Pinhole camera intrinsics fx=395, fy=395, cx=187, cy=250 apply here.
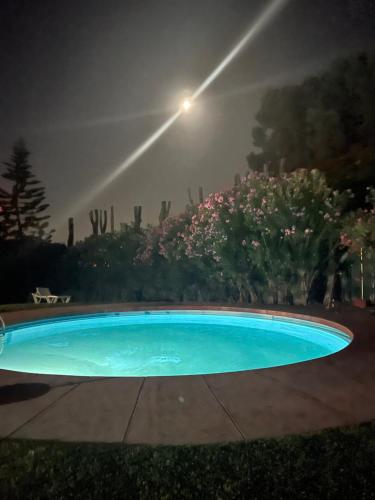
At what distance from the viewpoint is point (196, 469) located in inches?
106

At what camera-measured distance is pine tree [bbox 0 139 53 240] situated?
109ft

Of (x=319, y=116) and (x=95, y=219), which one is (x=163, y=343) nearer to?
(x=95, y=219)

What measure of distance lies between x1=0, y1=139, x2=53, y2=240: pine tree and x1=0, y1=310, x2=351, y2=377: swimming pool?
2400 centimetres

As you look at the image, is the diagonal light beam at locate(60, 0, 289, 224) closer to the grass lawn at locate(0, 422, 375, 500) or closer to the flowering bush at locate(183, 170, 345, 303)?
the flowering bush at locate(183, 170, 345, 303)

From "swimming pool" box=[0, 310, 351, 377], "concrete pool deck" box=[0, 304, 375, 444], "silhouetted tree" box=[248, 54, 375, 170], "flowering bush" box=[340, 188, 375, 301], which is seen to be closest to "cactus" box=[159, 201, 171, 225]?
"silhouetted tree" box=[248, 54, 375, 170]

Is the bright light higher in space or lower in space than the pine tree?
higher

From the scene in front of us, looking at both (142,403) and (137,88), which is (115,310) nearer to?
(142,403)

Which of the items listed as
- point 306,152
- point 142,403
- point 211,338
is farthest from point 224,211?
point 306,152

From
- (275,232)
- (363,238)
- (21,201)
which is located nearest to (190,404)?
(363,238)

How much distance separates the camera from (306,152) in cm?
2875

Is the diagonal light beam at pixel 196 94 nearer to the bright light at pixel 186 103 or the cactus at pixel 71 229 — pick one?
the bright light at pixel 186 103

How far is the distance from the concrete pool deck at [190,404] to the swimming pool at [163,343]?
2.00 metres

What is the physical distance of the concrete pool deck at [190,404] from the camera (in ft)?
10.5

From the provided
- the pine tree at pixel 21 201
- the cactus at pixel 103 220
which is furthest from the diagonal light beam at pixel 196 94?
the pine tree at pixel 21 201
